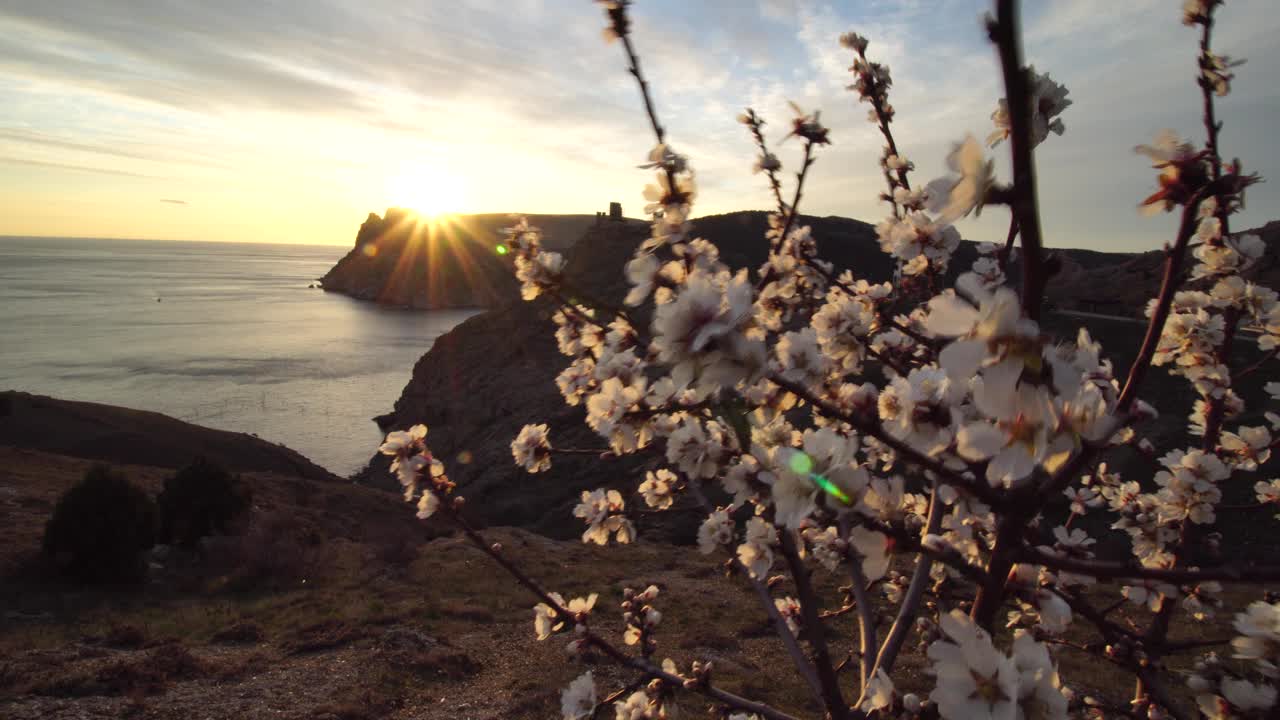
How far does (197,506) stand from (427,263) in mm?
100484

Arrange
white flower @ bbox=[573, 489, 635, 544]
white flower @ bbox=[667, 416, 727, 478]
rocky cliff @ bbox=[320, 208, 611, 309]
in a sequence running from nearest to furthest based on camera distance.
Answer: white flower @ bbox=[667, 416, 727, 478] → white flower @ bbox=[573, 489, 635, 544] → rocky cliff @ bbox=[320, 208, 611, 309]

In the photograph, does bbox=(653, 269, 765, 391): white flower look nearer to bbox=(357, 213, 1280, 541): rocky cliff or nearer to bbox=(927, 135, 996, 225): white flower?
bbox=(927, 135, 996, 225): white flower

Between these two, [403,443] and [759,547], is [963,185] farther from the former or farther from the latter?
[403,443]

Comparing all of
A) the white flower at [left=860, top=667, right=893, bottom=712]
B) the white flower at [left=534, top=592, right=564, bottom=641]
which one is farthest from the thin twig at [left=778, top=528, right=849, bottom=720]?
the white flower at [left=534, top=592, right=564, bottom=641]

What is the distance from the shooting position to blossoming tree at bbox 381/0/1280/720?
811 mm

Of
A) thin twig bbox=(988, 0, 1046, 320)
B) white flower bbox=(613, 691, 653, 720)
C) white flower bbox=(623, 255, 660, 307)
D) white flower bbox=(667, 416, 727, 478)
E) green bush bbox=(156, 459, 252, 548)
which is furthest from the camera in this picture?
green bush bbox=(156, 459, 252, 548)

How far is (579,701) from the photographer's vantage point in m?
2.14

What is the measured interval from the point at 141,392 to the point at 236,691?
37.1 metres

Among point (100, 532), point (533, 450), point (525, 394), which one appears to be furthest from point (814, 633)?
point (525, 394)

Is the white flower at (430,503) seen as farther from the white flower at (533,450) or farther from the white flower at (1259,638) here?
the white flower at (1259,638)

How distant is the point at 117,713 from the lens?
19.7 ft

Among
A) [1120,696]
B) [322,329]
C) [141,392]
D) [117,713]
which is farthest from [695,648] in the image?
[322,329]

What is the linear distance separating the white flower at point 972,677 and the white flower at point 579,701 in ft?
4.69

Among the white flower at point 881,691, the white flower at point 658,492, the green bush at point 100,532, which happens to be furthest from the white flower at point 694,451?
the green bush at point 100,532
